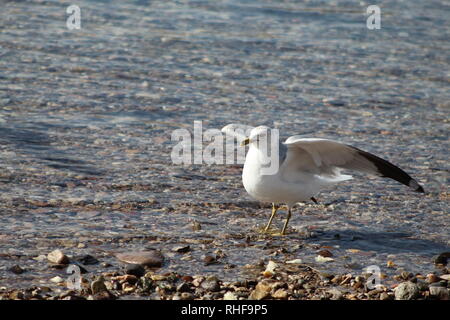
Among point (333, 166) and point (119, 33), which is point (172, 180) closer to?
point (333, 166)

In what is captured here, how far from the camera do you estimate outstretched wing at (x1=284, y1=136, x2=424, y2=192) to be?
7.07 meters

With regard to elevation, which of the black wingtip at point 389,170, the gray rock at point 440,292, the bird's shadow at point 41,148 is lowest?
the gray rock at point 440,292

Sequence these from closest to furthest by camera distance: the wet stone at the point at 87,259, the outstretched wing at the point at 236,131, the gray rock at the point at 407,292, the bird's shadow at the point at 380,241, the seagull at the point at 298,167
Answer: the gray rock at the point at 407,292 → the wet stone at the point at 87,259 → the seagull at the point at 298,167 → the bird's shadow at the point at 380,241 → the outstretched wing at the point at 236,131

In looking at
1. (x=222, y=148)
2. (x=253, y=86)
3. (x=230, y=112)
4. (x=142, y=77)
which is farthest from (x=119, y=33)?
(x=222, y=148)

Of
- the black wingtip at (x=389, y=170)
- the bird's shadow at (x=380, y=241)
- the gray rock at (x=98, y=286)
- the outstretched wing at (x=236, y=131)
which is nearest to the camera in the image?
the gray rock at (x=98, y=286)

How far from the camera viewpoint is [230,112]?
35.9 feet

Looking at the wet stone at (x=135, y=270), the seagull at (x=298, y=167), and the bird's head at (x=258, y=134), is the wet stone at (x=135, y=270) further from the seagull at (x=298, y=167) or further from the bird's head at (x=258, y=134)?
the bird's head at (x=258, y=134)

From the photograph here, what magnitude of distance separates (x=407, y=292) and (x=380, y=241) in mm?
1419

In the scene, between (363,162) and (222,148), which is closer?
(363,162)

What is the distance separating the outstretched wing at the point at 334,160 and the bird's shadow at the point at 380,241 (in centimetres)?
52

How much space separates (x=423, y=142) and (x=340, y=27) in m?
6.97

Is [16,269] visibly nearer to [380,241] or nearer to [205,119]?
[380,241]

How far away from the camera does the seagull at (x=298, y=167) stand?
6918 millimetres

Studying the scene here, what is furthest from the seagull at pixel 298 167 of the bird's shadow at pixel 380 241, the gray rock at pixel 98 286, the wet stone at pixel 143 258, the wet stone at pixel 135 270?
the gray rock at pixel 98 286
